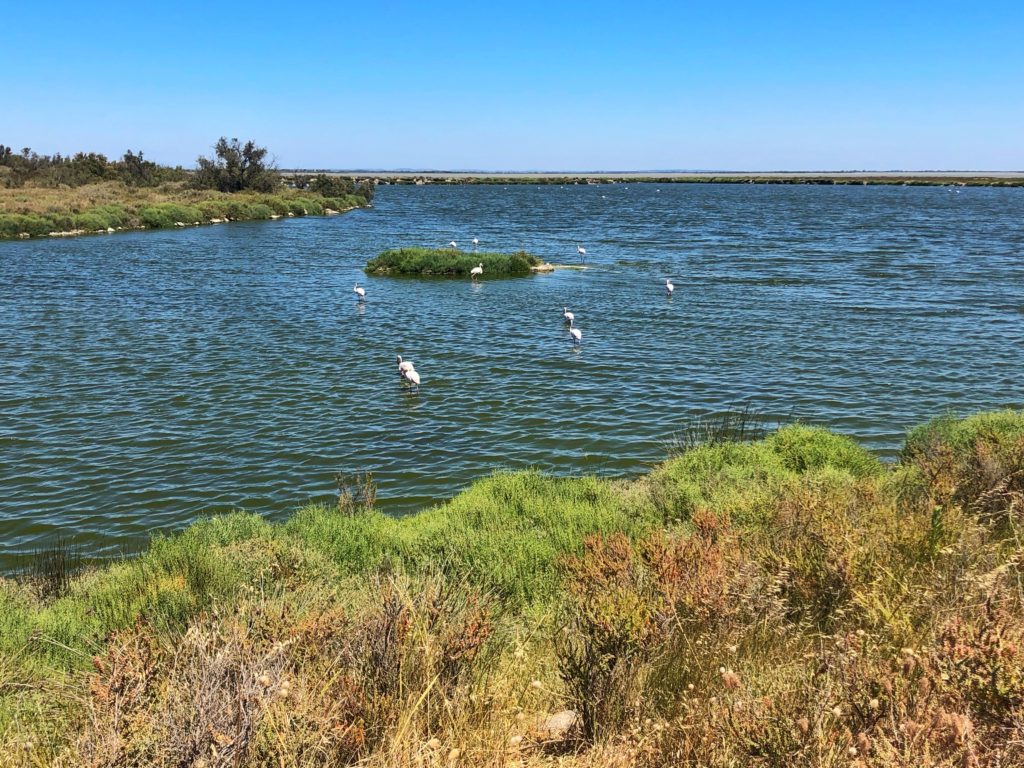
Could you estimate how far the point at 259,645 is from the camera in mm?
3844

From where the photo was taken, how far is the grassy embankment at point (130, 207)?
44656mm

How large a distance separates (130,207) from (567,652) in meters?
57.0

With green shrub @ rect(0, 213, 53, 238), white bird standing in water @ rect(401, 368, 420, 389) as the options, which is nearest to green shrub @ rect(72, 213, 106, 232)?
green shrub @ rect(0, 213, 53, 238)

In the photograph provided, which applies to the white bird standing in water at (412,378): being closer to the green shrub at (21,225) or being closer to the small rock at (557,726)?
the small rock at (557,726)

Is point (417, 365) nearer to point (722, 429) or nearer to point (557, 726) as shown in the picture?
point (722, 429)

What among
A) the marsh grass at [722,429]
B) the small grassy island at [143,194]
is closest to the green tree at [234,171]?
the small grassy island at [143,194]

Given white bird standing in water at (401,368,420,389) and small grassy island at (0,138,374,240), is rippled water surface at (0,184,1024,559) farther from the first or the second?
small grassy island at (0,138,374,240)

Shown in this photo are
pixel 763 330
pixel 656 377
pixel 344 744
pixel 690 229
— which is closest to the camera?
pixel 344 744

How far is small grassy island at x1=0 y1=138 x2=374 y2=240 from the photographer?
1831 inches

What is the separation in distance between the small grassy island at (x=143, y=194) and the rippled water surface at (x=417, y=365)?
439 inches

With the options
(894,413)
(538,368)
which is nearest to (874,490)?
(894,413)

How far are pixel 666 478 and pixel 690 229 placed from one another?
45605 millimetres

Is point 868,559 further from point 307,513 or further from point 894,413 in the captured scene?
point 894,413

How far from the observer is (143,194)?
63062mm
